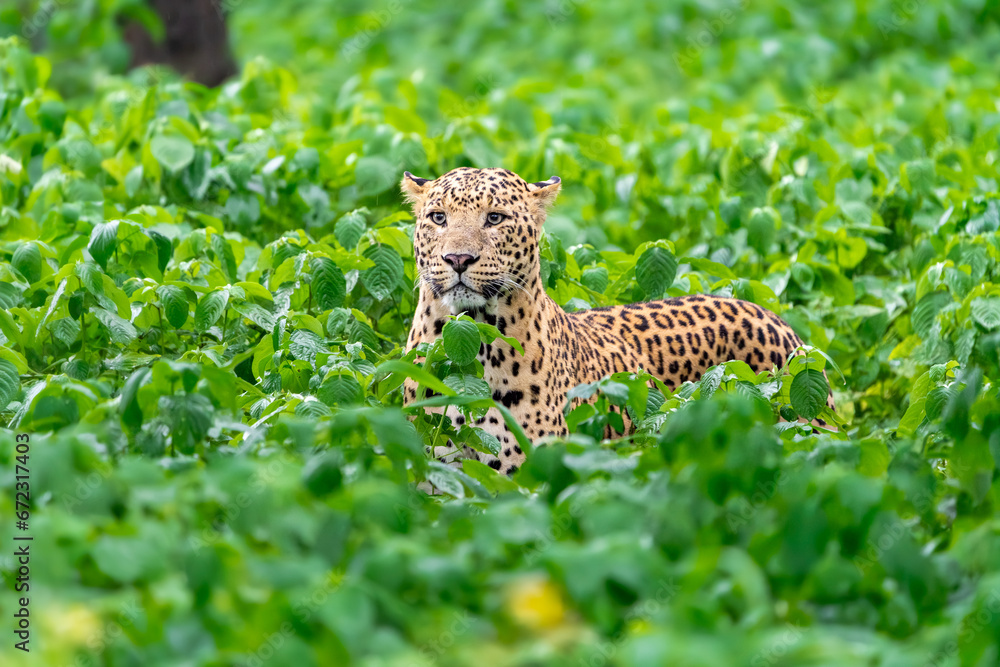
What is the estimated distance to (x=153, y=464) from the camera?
3668mm

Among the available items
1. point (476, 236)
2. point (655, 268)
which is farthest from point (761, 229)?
point (476, 236)

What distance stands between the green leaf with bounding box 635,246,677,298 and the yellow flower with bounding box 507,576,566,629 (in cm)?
336

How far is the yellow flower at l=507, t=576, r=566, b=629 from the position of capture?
3.16 meters

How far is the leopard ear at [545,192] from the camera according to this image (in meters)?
5.89

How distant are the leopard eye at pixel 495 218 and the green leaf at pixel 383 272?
2.47ft

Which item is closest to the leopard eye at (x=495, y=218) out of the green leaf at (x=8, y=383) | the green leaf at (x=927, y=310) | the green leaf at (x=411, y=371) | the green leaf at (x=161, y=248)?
the green leaf at (x=411, y=371)

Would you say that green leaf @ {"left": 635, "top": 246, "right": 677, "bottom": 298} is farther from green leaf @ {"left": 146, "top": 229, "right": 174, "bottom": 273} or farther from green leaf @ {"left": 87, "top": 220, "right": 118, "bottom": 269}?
green leaf @ {"left": 87, "top": 220, "right": 118, "bottom": 269}

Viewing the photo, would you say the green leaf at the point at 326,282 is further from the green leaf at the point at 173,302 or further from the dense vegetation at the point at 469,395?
the green leaf at the point at 173,302

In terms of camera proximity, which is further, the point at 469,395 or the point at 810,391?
the point at 810,391

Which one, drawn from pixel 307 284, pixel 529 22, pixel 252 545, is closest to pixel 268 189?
pixel 307 284

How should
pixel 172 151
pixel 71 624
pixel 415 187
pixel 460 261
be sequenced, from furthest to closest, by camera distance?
pixel 172 151 → pixel 415 187 → pixel 460 261 → pixel 71 624

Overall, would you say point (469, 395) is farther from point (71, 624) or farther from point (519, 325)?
point (71, 624)

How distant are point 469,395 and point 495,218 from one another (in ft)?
3.94

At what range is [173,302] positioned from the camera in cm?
562
